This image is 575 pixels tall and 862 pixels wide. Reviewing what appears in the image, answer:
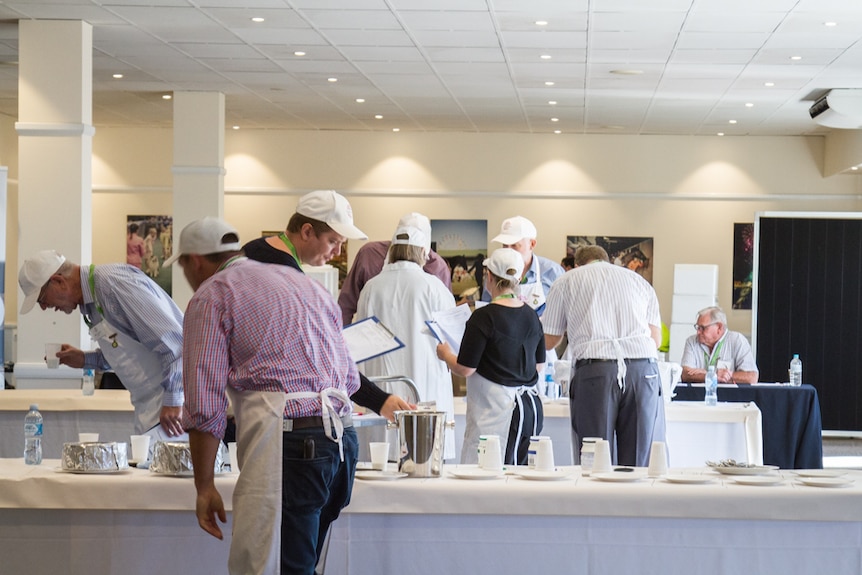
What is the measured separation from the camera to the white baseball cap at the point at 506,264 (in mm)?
4938

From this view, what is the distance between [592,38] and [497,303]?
190 inches

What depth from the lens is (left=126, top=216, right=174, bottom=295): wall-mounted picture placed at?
49.5 ft

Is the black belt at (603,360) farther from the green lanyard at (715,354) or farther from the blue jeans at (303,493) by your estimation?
the green lanyard at (715,354)

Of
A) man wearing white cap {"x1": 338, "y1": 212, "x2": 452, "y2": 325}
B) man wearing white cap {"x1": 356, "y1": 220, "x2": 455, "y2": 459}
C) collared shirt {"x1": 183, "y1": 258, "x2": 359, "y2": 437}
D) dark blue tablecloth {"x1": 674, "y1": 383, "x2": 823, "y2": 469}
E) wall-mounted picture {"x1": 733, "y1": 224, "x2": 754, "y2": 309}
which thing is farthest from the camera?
wall-mounted picture {"x1": 733, "y1": 224, "x2": 754, "y2": 309}

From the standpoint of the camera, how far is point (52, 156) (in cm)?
877

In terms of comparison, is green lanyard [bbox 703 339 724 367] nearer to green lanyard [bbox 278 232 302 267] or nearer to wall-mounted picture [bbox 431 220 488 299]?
green lanyard [bbox 278 232 302 267]

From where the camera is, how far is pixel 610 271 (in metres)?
5.26

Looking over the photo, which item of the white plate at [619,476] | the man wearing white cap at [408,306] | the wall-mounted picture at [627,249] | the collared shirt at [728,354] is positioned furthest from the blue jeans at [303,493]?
the wall-mounted picture at [627,249]

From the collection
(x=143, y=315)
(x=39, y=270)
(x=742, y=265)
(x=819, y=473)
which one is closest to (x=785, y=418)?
(x=819, y=473)

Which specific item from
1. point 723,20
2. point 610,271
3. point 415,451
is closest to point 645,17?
point 723,20

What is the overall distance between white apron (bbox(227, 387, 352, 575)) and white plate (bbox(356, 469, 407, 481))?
0.81 m

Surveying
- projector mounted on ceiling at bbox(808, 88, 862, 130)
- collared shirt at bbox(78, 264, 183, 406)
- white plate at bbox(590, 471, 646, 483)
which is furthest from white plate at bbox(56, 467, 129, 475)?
projector mounted on ceiling at bbox(808, 88, 862, 130)

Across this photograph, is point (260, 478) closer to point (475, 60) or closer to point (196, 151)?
point (475, 60)

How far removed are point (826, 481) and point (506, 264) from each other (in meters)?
1.83
